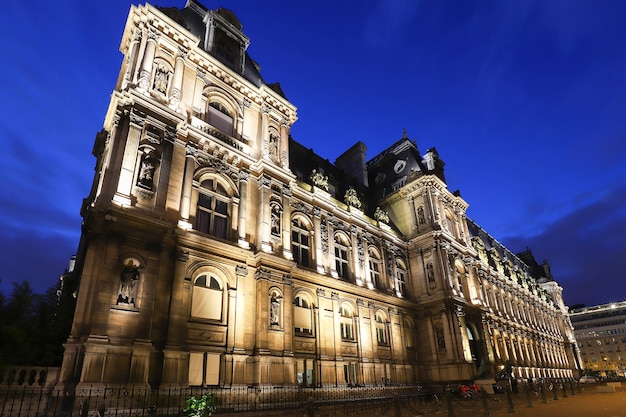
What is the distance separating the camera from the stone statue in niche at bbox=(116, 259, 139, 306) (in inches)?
602

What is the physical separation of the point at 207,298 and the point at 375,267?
17636 millimetres

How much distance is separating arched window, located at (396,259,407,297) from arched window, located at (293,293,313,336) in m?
Result: 12.1

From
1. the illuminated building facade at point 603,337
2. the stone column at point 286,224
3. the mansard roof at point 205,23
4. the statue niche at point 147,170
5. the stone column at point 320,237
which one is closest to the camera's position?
the statue niche at point 147,170

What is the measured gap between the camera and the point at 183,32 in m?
22.2

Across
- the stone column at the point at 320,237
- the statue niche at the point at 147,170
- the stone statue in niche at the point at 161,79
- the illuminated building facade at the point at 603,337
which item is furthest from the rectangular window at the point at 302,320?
the illuminated building facade at the point at 603,337

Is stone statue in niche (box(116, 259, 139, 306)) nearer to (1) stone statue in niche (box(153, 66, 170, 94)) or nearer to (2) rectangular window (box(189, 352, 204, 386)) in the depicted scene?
(2) rectangular window (box(189, 352, 204, 386))

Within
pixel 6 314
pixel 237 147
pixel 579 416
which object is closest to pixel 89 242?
pixel 6 314

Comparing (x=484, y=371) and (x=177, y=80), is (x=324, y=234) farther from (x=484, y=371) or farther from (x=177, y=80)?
(x=484, y=371)

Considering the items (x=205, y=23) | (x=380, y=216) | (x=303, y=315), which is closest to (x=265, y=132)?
(x=205, y=23)

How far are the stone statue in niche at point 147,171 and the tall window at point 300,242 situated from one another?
1055 cm

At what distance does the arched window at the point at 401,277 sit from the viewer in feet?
112

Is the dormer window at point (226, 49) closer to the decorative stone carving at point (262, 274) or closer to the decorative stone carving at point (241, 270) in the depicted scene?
the decorative stone carving at point (241, 270)

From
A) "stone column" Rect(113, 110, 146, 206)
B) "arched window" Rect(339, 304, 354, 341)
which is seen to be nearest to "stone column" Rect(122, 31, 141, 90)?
"stone column" Rect(113, 110, 146, 206)

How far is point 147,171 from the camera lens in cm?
1806
